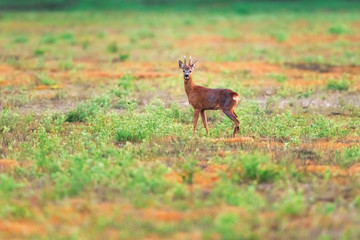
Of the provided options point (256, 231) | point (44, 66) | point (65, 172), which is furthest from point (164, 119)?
point (44, 66)

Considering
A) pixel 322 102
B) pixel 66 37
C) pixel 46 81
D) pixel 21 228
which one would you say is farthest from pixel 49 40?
pixel 21 228

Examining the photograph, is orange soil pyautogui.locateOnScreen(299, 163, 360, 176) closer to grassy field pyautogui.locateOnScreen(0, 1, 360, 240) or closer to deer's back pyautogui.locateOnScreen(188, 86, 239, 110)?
grassy field pyautogui.locateOnScreen(0, 1, 360, 240)

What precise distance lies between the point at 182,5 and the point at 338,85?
2051 inches

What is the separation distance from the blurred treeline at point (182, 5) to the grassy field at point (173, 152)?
37.3 metres

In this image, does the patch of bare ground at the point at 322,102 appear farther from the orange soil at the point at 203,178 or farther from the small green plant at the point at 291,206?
the small green plant at the point at 291,206

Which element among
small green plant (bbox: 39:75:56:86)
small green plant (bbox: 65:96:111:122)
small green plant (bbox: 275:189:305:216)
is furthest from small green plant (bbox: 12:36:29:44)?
small green plant (bbox: 275:189:305:216)

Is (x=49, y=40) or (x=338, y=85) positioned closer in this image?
(x=338, y=85)

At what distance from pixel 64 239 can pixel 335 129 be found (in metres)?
7.90

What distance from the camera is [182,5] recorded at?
237 feet

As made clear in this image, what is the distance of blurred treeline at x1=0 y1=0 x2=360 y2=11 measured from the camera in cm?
6661

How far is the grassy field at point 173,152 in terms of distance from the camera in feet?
29.5

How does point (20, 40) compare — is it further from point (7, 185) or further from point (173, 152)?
point (7, 185)

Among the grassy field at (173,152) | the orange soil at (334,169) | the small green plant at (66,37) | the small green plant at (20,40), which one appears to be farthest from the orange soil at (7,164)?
the small green plant at (66,37)

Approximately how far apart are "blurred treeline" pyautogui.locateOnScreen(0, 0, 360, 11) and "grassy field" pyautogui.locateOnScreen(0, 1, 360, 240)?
3730 centimetres
